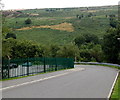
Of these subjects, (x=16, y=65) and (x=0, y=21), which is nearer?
(x=0, y=21)

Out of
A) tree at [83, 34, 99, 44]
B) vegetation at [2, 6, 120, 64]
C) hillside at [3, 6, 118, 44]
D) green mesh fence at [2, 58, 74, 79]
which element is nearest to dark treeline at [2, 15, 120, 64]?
vegetation at [2, 6, 120, 64]

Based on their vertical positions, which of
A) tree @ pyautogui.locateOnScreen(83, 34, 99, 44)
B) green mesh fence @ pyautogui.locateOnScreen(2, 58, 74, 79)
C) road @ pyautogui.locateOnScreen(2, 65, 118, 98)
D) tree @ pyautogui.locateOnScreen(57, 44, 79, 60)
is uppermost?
tree @ pyautogui.locateOnScreen(83, 34, 99, 44)

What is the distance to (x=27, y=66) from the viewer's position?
32438mm

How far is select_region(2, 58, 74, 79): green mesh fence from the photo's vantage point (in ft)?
88.8

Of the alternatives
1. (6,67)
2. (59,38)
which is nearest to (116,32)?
(59,38)

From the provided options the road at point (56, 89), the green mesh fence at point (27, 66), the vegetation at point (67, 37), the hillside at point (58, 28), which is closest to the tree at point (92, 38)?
the vegetation at point (67, 37)

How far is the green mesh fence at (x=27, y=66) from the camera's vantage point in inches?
1066

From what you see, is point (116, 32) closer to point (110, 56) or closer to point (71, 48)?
point (110, 56)

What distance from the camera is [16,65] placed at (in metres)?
28.8

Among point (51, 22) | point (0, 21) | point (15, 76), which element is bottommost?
point (15, 76)

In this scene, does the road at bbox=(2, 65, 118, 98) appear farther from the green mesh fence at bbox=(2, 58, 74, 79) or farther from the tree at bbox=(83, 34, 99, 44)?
the tree at bbox=(83, 34, 99, 44)

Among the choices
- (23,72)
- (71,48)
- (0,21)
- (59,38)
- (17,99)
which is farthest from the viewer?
(59,38)

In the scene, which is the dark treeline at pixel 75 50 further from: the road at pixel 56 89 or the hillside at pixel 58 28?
the road at pixel 56 89

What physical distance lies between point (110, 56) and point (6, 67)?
52985mm
